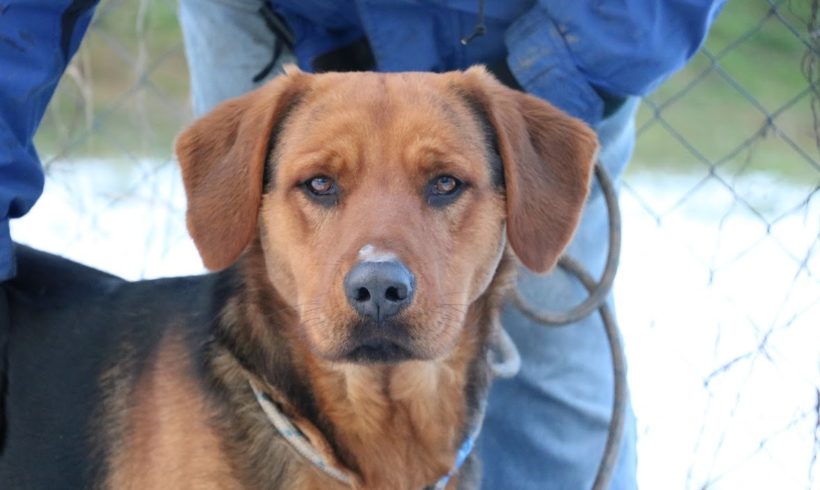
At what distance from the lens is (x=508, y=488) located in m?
4.07

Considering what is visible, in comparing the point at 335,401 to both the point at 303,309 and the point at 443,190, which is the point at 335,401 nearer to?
the point at 303,309

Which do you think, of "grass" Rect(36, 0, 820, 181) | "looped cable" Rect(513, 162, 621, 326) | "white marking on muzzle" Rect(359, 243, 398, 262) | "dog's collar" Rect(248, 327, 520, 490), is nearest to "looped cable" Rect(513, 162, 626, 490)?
"looped cable" Rect(513, 162, 621, 326)

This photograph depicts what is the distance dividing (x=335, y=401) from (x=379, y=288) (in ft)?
1.67

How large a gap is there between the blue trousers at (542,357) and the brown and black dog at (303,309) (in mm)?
703

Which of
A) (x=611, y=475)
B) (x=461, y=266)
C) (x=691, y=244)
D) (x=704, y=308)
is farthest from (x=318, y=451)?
(x=691, y=244)

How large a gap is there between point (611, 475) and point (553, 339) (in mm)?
487

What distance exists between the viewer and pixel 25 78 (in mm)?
2949

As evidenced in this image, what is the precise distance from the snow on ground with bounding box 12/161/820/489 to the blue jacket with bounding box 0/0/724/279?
109 cm

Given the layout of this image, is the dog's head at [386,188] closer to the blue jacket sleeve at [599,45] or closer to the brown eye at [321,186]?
Result: the brown eye at [321,186]

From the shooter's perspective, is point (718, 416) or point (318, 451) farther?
point (718, 416)

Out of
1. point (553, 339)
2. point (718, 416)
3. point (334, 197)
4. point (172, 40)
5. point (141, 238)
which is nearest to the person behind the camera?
point (334, 197)

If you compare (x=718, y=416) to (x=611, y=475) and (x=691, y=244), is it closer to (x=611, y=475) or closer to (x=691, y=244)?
(x=611, y=475)

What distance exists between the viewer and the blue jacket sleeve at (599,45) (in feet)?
10.3

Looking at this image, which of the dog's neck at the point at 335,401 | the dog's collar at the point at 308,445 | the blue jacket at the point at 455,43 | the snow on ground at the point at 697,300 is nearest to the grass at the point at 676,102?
the snow on ground at the point at 697,300
